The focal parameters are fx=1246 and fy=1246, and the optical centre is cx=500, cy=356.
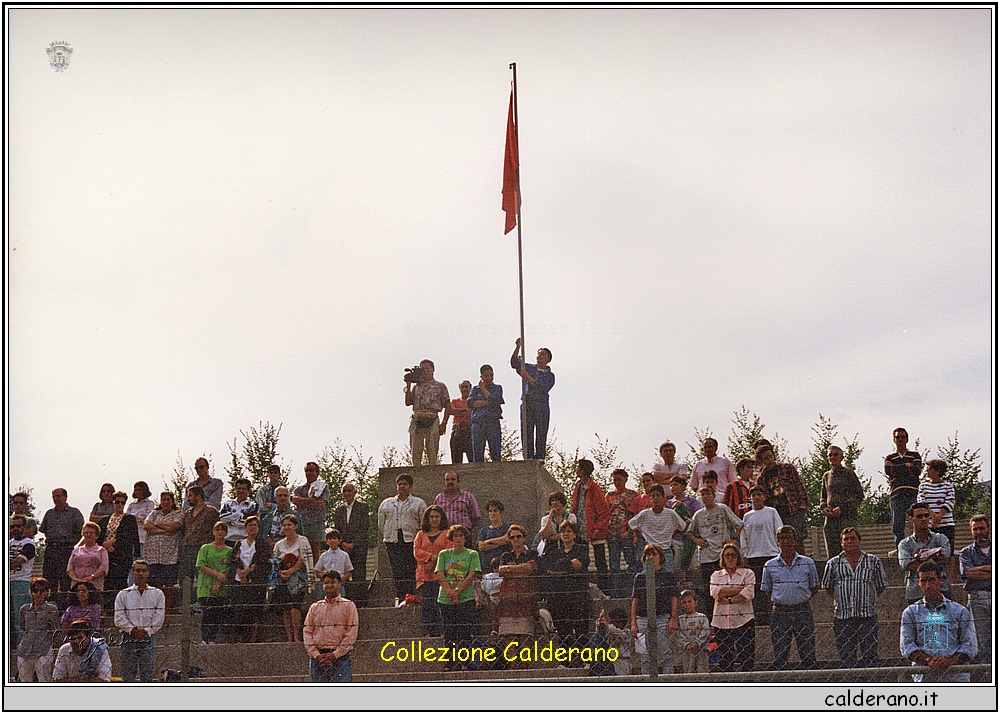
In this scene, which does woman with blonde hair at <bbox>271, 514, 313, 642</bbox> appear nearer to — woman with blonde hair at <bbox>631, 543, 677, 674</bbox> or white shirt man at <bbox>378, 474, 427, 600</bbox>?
white shirt man at <bbox>378, 474, 427, 600</bbox>

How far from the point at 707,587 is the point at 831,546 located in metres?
1.39

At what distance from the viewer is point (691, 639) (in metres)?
8.83

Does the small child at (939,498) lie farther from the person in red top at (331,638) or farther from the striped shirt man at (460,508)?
the person in red top at (331,638)

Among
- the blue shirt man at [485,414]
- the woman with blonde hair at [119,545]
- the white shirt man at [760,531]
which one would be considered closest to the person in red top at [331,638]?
the woman with blonde hair at [119,545]

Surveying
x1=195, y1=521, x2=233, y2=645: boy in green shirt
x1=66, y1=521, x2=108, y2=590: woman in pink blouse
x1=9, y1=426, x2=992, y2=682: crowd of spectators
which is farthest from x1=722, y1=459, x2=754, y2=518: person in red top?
x1=66, y1=521, x2=108, y2=590: woman in pink blouse

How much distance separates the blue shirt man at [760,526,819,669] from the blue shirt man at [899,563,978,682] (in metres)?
0.64

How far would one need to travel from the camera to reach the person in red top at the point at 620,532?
9477 millimetres

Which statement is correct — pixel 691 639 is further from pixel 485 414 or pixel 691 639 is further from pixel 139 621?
pixel 139 621

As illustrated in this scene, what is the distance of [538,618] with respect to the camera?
917 centimetres

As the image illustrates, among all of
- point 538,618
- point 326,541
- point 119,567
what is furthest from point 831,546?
point 119,567

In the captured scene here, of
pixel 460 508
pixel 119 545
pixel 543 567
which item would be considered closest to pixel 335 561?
pixel 460 508

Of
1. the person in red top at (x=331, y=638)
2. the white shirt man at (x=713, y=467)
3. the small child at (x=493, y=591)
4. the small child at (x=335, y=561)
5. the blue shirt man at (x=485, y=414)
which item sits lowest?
the person in red top at (x=331, y=638)

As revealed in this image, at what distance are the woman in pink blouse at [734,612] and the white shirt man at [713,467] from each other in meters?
1.17

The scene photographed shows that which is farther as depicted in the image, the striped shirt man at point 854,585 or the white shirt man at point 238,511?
the white shirt man at point 238,511
